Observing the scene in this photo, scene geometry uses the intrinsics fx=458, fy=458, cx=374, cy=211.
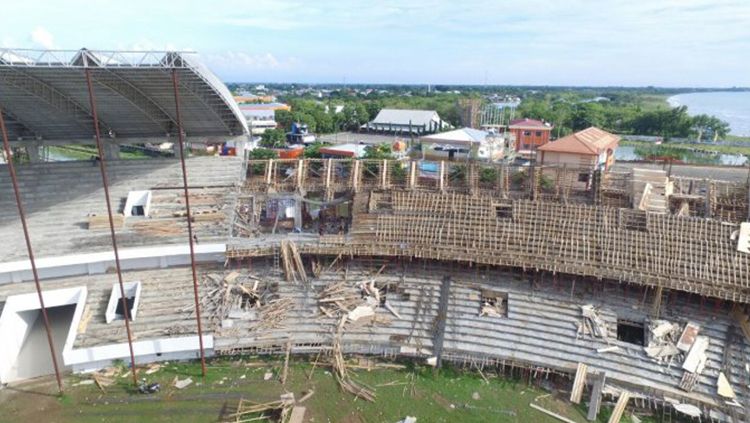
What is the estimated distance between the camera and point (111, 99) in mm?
25312

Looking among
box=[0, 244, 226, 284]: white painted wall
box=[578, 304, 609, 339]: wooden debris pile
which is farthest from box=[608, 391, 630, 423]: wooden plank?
box=[0, 244, 226, 284]: white painted wall

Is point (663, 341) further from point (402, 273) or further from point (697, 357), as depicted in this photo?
point (402, 273)

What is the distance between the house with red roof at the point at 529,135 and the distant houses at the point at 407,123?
23480 millimetres

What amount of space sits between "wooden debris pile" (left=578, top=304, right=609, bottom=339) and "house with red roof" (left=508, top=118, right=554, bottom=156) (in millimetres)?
41543

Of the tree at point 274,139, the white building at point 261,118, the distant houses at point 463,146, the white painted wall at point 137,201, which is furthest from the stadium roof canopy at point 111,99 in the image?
the white building at point 261,118

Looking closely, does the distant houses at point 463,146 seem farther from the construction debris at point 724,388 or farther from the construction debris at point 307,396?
the construction debris at point 307,396

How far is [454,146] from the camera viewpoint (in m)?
54.4

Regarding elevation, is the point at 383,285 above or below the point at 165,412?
above

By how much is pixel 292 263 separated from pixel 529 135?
47164mm

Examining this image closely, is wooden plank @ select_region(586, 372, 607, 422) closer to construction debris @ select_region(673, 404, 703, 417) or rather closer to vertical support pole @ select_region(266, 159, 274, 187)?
construction debris @ select_region(673, 404, 703, 417)

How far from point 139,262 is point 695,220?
26.8m

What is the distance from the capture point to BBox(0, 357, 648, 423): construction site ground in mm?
16625

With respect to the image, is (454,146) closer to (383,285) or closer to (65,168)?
(383,285)

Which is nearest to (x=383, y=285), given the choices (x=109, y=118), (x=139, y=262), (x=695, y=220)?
(x=139, y=262)
